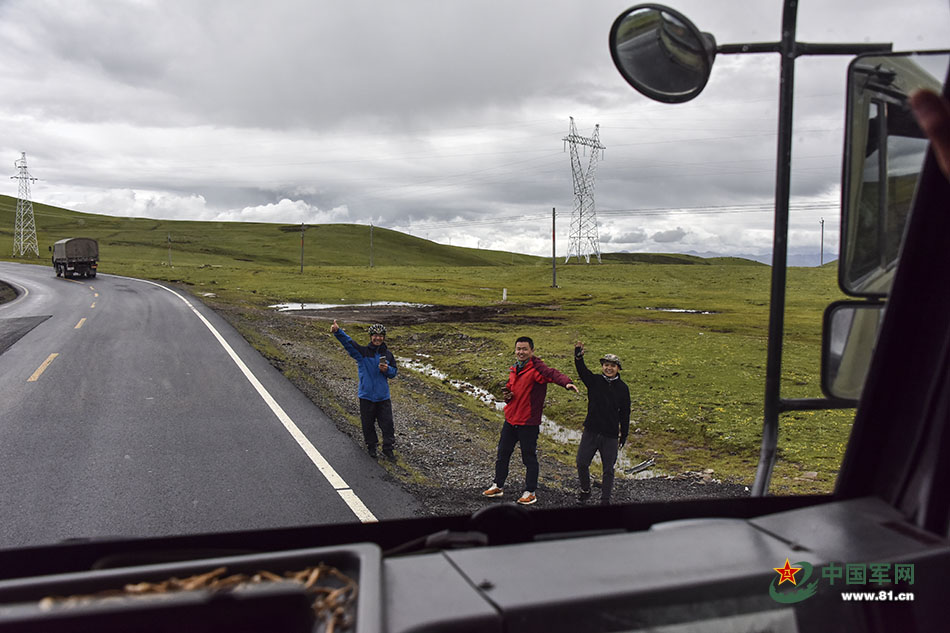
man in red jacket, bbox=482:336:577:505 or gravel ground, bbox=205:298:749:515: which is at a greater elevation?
man in red jacket, bbox=482:336:577:505

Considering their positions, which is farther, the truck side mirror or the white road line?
the white road line

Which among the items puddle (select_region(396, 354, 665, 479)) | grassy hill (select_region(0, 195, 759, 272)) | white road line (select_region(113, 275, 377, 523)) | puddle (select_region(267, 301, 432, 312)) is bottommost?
puddle (select_region(396, 354, 665, 479))

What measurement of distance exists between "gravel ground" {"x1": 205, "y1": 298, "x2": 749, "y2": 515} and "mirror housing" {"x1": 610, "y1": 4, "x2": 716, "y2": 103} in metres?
5.64

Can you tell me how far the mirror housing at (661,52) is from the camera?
2.05 meters

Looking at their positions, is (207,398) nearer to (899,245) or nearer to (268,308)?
(899,245)

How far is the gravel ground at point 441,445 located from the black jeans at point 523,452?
223 millimetres

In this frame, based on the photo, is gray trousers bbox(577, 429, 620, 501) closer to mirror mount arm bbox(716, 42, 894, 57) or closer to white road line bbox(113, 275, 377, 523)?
white road line bbox(113, 275, 377, 523)

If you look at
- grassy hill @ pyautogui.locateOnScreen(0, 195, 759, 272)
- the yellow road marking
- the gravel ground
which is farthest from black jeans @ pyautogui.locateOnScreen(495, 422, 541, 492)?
grassy hill @ pyautogui.locateOnScreen(0, 195, 759, 272)

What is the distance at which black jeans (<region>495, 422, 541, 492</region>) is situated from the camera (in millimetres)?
8234

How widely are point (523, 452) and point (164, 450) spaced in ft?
15.9

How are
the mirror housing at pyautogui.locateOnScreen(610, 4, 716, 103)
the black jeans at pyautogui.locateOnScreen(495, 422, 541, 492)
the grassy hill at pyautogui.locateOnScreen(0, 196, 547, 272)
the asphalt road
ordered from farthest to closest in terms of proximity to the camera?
the grassy hill at pyautogui.locateOnScreen(0, 196, 547, 272)
the black jeans at pyautogui.locateOnScreen(495, 422, 541, 492)
the asphalt road
the mirror housing at pyautogui.locateOnScreen(610, 4, 716, 103)

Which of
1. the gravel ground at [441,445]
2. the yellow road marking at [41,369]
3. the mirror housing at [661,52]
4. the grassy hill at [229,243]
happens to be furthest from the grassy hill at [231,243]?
the mirror housing at [661,52]

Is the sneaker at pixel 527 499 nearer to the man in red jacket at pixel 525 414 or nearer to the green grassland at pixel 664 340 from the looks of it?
the man in red jacket at pixel 525 414

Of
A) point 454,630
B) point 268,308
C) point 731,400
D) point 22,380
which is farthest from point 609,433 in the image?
point 268,308
